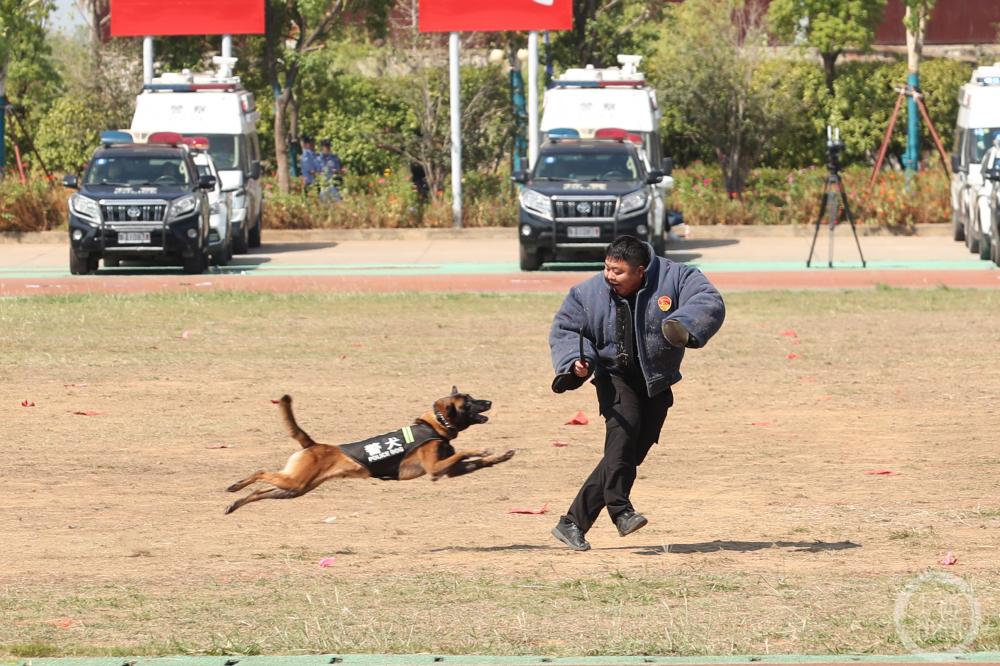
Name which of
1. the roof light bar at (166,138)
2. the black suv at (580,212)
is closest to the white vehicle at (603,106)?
the black suv at (580,212)

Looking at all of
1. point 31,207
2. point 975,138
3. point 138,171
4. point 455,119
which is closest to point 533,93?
point 455,119

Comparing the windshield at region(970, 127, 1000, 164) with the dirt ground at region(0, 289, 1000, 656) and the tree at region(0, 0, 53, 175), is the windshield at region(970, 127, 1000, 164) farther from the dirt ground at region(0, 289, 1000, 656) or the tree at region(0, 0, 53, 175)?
the tree at region(0, 0, 53, 175)

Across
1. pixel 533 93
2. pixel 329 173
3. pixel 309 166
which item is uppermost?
pixel 533 93

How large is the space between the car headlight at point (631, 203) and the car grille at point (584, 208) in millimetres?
133

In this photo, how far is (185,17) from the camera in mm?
32438

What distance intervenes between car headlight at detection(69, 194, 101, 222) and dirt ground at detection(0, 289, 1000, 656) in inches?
275

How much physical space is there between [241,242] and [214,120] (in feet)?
7.03

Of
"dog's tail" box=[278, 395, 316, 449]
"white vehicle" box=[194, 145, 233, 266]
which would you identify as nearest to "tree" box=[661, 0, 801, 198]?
"white vehicle" box=[194, 145, 233, 266]

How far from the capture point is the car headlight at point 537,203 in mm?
23781

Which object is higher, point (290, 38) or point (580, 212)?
point (290, 38)

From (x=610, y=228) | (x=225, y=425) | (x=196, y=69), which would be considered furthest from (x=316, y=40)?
(x=225, y=425)

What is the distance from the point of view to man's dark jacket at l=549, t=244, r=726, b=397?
7.40 m

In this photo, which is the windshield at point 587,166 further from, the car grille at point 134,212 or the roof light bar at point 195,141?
the roof light bar at point 195,141

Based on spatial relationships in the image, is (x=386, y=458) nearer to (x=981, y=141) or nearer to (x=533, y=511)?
(x=533, y=511)
